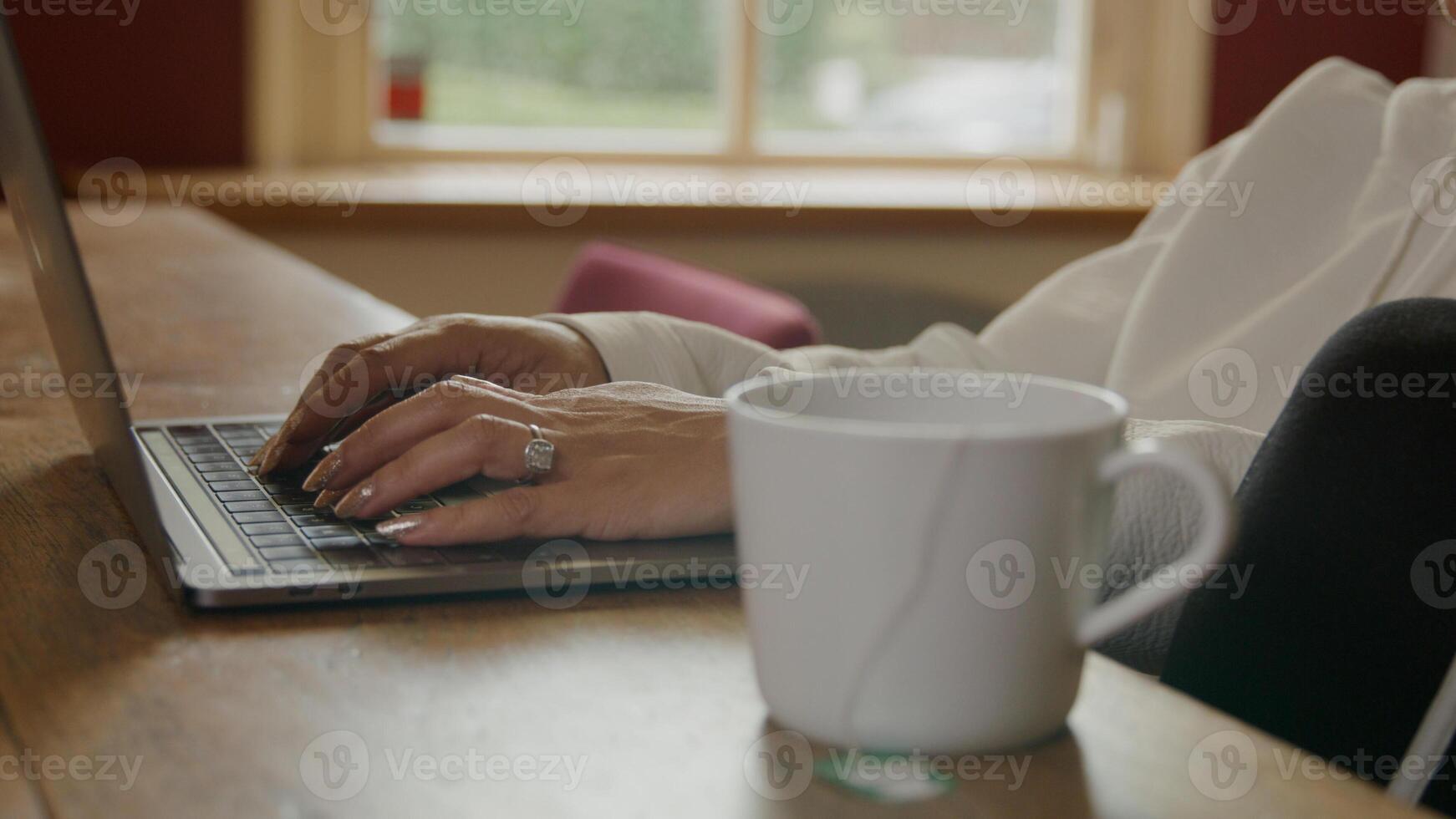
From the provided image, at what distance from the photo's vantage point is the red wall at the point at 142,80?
268 centimetres

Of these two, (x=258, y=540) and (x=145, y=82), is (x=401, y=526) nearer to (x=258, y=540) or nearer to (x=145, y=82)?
(x=258, y=540)

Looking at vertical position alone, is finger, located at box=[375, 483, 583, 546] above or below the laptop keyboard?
above

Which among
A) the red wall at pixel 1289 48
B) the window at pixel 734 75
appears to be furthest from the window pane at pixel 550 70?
the red wall at pixel 1289 48

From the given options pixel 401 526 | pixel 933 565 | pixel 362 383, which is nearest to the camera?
pixel 933 565

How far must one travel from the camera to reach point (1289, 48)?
3367mm

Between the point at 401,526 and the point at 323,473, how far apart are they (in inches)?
3.5

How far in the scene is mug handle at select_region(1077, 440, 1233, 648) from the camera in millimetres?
363

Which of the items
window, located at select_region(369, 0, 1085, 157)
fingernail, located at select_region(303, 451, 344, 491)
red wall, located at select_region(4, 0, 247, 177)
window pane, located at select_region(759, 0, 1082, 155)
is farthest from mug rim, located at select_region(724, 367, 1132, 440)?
window pane, located at select_region(759, 0, 1082, 155)

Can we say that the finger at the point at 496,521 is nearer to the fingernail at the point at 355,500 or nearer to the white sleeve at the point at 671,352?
the fingernail at the point at 355,500

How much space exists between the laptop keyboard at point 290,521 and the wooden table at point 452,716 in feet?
0.11

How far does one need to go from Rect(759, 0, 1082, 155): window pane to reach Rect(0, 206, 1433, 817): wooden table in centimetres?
280

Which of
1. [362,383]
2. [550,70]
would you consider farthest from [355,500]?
[550,70]

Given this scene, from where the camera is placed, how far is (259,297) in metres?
1.32

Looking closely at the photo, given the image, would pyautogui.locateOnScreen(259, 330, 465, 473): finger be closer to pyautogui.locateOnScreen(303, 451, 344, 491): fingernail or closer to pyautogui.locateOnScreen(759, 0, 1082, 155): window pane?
pyautogui.locateOnScreen(303, 451, 344, 491): fingernail
